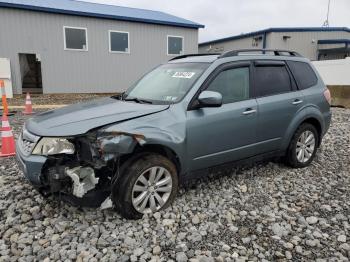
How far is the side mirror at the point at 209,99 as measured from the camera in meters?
3.47

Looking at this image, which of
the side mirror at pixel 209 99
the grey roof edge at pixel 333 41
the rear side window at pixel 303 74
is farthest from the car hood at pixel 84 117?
the grey roof edge at pixel 333 41

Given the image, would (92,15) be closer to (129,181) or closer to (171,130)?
(171,130)

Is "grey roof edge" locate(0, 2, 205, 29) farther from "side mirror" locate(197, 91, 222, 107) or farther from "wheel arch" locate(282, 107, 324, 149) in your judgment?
"side mirror" locate(197, 91, 222, 107)

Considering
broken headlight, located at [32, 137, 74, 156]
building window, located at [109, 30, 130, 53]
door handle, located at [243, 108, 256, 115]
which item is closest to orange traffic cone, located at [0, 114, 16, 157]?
broken headlight, located at [32, 137, 74, 156]

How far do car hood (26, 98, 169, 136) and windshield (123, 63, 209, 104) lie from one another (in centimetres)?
26

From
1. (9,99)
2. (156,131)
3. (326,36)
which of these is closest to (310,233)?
(156,131)

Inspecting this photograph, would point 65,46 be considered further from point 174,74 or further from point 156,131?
point 156,131

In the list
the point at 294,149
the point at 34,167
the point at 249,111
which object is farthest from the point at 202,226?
the point at 294,149

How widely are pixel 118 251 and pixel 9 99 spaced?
1270cm

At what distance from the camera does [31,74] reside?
1694cm

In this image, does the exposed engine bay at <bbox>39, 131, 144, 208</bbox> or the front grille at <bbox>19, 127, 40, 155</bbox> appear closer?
the exposed engine bay at <bbox>39, 131, 144, 208</bbox>

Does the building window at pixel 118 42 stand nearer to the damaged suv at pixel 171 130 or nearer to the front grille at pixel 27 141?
the damaged suv at pixel 171 130

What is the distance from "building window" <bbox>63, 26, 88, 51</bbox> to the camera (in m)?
14.8

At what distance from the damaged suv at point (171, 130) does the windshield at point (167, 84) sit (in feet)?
0.06
